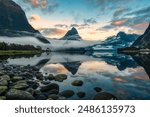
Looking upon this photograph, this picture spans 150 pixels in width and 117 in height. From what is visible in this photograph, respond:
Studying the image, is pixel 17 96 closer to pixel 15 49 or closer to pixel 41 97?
pixel 41 97

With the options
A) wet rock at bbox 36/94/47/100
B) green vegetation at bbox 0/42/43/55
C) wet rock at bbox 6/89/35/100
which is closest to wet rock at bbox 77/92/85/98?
wet rock at bbox 36/94/47/100

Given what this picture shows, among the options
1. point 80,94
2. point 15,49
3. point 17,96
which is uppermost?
point 15,49

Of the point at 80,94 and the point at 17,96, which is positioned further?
the point at 80,94

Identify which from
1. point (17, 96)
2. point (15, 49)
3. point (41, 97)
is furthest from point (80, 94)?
point (15, 49)

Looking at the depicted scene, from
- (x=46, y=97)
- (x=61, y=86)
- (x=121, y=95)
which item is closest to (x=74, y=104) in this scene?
(x=46, y=97)

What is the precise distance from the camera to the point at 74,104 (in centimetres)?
795

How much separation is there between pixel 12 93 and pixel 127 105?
4836 mm

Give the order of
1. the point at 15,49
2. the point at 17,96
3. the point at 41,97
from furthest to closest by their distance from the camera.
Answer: the point at 15,49 < the point at 41,97 < the point at 17,96

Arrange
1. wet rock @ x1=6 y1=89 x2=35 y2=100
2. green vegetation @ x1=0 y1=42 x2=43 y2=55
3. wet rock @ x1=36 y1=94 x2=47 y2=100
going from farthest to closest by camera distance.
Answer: green vegetation @ x1=0 y1=42 x2=43 y2=55, wet rock @ x1=36 y1=94 x2=47 y2=100, wet rock @ x1=6 y1=89 x2=35 y2=100

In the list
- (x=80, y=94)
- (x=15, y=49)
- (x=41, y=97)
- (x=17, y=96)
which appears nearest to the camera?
(x=17, y=96)

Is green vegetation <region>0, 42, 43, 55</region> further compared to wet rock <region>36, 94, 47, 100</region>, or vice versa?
green vegetation <region>0, 42, 43, 55</region>

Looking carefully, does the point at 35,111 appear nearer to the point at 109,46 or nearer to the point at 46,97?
the point at 46,97

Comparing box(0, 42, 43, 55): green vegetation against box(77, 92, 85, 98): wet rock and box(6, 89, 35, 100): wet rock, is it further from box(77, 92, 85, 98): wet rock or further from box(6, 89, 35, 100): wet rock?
box(6, 89, 35, 100): wet rock

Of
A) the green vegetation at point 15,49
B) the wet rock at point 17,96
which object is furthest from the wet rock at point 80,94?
the green vegetation at point 15,49
